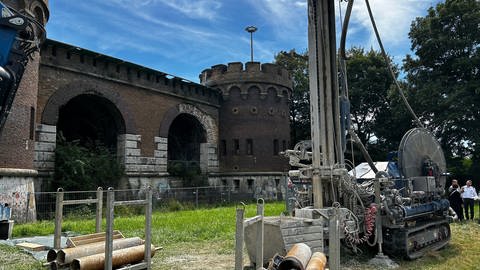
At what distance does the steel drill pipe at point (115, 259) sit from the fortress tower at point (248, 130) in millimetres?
18996

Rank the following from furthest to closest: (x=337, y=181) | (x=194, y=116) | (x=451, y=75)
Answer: (x=451, y=75)
(x=194, y=116)
(x=337, y=181)

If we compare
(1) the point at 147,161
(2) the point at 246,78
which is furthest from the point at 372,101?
(1) the point at 147,161

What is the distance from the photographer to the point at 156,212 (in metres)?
18.2

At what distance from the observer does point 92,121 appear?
21859 mm

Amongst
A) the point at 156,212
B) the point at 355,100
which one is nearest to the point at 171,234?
the point at 156,212

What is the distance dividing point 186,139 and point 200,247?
1801 cm

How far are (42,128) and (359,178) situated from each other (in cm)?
1245

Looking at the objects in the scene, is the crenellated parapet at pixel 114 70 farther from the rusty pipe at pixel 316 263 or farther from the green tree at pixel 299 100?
the rusty pipe at pixel 316 263

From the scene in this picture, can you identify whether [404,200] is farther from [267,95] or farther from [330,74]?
[267,95]

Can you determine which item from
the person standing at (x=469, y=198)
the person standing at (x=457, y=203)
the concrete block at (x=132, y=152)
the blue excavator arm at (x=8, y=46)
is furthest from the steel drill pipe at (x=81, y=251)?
the concrete block at (x=132, y=152)

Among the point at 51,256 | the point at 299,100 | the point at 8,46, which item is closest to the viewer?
the point at 51,256

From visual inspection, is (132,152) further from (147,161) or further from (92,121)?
(92,121)

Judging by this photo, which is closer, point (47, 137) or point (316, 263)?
point (316, 263)

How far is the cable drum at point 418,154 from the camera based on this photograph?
30.5ft
